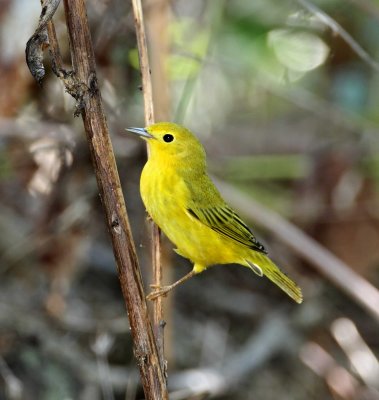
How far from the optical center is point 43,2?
2484 mm

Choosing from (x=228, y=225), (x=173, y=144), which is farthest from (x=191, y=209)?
(x=173, y=144)

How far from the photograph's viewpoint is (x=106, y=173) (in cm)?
257

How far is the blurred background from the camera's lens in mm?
4945

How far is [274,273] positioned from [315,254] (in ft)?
2.82

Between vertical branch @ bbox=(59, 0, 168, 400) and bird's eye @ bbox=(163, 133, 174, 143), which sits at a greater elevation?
bird's eye @ bbox=(163, 133, 174, 143)

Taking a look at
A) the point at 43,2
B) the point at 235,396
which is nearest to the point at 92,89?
the point at 43,2

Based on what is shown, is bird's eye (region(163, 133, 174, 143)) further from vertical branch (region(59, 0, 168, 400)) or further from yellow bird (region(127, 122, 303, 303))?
vertical branch (region(59, 0, 168, 400))

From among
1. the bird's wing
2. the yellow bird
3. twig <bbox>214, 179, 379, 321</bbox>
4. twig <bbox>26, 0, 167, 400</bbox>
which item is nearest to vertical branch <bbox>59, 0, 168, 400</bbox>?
twig <bbox>26, 0, 167, 400</bbox>

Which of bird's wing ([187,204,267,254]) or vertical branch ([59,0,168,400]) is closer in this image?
vertical branch ([59,0,168,400])

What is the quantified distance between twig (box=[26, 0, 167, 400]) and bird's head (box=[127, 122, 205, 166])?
1142mm

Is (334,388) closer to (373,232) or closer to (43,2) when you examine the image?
(373,232)

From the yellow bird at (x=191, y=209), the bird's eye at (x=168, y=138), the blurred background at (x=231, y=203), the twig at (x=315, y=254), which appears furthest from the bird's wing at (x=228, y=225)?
the twig at (x=315, y=254)

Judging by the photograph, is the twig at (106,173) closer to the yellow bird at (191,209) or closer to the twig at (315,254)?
the yellow bird at (191,209)

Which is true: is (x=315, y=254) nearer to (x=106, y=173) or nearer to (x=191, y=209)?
(x=191, y=209)
